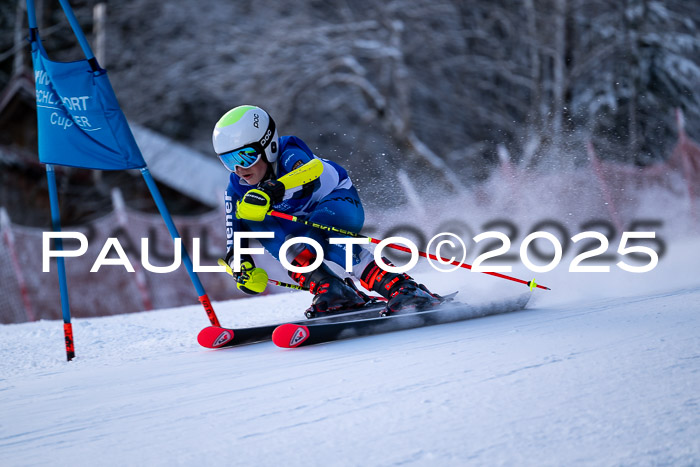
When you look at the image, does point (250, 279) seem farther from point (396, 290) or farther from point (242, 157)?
point (396, 290)

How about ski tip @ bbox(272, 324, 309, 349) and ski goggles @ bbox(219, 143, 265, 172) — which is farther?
ski goggles @ bbox(219, 143, 265, 172)

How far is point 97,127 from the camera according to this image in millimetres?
4398

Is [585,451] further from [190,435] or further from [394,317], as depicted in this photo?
[394,317]

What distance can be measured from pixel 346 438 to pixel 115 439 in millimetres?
805

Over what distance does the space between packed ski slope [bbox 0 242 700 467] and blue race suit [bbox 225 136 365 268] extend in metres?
0.78

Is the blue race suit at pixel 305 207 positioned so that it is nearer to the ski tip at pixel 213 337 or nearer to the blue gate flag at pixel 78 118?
the ski tip at pixel 213 337

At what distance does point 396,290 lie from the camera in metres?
4.34

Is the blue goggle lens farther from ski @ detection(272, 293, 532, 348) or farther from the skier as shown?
ski @ detection(272, 293, 532, 348)

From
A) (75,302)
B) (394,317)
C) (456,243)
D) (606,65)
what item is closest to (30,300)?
(75,302)

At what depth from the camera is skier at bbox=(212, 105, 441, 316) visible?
4234mm

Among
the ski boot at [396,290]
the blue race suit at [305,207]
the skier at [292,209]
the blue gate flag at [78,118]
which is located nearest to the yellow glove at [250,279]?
the skier at [292,209]

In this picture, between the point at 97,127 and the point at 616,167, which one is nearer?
the point at 97,127

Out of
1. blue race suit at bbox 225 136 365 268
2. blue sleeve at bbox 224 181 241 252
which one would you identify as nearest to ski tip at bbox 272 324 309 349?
blue race suit at bbox 225 136 365 268

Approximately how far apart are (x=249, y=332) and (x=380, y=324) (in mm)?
763
